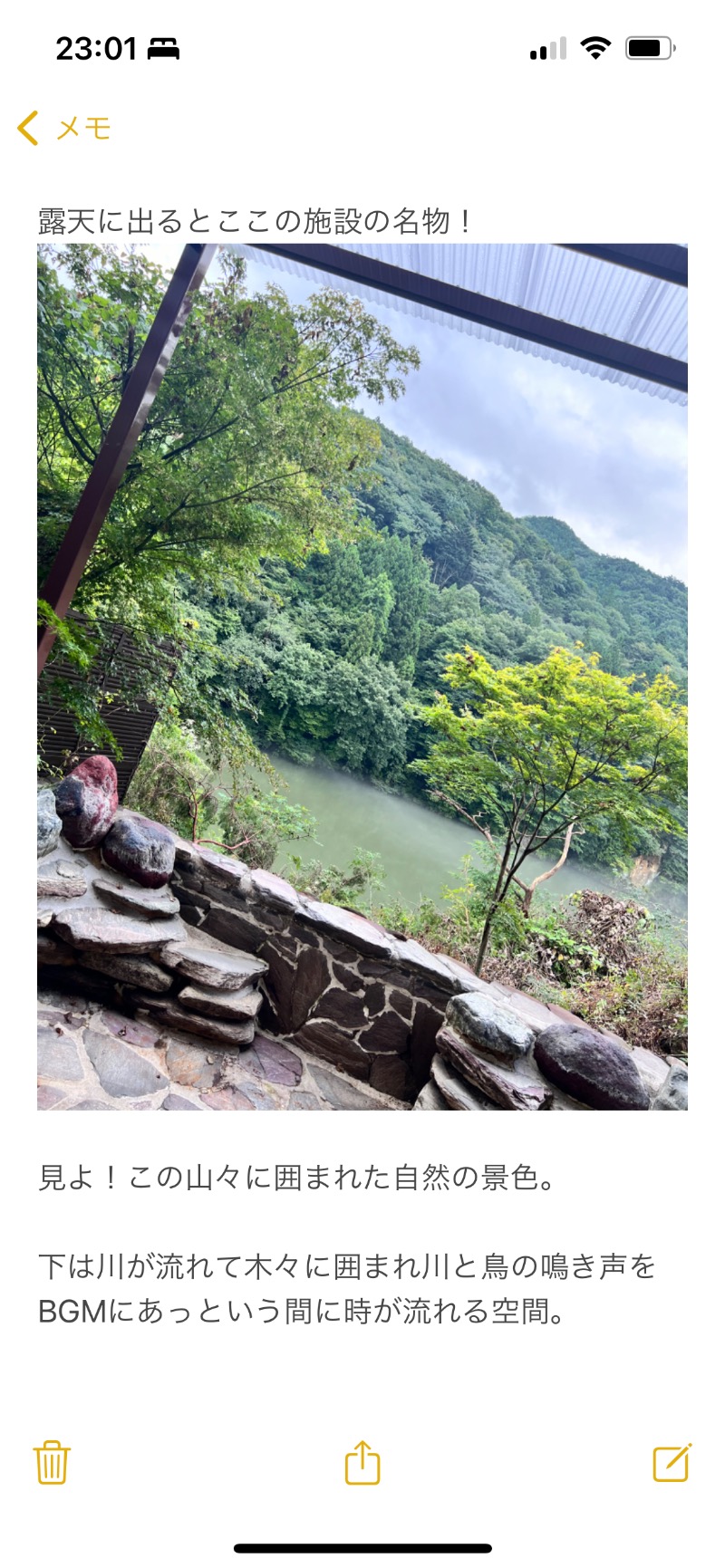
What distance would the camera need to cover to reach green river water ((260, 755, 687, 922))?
471 centimetres

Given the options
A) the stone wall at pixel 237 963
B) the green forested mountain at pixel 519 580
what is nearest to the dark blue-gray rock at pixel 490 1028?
the stone wall at pixel 237 963

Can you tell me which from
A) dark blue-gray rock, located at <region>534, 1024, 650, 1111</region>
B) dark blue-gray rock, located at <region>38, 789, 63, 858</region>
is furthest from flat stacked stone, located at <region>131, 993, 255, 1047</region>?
dark blue-gray rock, located at <region>534, 1024, 650, 1111</region>

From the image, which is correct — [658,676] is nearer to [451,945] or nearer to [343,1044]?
[451,945]

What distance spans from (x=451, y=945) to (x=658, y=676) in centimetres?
214

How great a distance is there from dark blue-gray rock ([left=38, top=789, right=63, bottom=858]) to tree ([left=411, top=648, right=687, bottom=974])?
90.3 inches

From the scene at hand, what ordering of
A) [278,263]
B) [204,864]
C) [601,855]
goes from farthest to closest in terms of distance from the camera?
[601,855]
[204,864]
[278,263]

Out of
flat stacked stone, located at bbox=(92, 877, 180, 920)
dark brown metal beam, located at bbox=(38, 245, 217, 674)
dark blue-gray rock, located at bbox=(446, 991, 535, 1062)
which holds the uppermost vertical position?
dark brown metal beam, located at bbox=(38, 245, 217, 674)

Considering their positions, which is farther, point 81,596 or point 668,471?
point 668,471

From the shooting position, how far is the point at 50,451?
9.46ft

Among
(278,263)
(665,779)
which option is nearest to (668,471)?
(665,779)

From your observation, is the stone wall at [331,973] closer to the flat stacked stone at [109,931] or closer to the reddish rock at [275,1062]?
the reddish rock at [275,1062]
